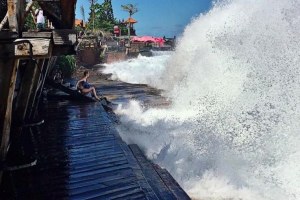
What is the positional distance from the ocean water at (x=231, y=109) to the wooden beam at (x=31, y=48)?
4835 mm

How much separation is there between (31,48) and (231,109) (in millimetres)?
12859

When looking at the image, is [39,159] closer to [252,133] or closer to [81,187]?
[81,187]

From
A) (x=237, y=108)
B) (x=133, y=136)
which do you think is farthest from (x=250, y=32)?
(x=133, y=136)

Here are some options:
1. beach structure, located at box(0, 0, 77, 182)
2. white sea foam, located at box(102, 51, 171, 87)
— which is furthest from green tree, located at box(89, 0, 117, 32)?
beach structure, located at box(0, 0, 77, 182)

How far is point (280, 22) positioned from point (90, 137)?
12.3 m

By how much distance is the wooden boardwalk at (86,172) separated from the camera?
5.32 m

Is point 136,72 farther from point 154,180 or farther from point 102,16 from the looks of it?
point 102,16

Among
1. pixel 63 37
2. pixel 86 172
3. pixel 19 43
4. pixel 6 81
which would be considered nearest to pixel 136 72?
pixel 86 172

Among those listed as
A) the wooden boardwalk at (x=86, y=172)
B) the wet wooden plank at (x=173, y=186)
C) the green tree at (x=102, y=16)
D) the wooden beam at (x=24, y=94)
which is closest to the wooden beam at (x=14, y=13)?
the wooden beam at (x=24, y=94)

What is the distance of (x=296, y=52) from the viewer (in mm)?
15750

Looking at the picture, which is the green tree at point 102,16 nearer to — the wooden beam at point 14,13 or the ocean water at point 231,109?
the ocean water at point 231,109

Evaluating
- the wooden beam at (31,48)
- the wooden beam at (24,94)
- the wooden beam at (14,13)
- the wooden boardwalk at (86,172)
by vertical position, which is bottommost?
the wooden boardwalk at (86,172)

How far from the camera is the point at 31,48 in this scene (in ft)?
12.0

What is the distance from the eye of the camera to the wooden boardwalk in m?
5.32
